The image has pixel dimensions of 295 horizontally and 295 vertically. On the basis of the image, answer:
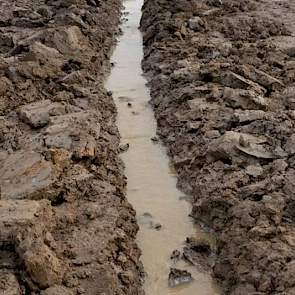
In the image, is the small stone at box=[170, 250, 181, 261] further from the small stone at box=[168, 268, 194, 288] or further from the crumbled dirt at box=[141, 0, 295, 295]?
the crumbled dirt at box=[141, 0, 295, 295]

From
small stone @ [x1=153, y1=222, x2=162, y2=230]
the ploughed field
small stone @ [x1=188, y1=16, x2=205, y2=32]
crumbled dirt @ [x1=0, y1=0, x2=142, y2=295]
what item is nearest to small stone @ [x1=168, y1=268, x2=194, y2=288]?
the ploughed field

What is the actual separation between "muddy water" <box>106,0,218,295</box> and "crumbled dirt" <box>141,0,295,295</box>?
7.9 inches

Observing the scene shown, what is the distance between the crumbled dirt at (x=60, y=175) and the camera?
203 inches

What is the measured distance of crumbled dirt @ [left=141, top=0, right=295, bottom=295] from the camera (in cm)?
565

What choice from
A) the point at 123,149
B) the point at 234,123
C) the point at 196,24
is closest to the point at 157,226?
the point at 123,149

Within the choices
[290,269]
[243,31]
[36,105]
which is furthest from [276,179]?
[243,31]

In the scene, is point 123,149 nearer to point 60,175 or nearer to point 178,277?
point 60,175

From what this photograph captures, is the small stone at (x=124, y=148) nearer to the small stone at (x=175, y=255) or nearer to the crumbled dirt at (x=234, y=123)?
the crumbled dirt at (x=234, y=123)

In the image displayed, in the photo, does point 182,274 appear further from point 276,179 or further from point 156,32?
point 156,32

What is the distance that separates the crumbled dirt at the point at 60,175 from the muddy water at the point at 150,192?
19 centimetres

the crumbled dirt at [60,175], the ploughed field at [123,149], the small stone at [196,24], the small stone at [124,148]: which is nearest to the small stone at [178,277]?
the ploughed field at [123,149]

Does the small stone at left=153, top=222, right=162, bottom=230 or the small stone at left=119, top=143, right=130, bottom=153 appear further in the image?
the small stone at left=119, top=143, right=130, bottom=153

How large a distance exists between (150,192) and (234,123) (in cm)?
183

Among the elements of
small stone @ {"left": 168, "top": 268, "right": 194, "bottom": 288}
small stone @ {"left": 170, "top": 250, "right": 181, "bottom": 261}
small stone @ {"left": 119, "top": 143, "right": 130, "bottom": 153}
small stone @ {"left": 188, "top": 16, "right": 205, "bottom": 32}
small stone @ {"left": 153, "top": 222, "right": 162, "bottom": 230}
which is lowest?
small stone @ {"left": 119, "top": 143, "right": 130, "bottom": 153}
